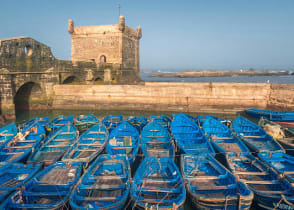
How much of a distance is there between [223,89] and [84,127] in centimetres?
1397

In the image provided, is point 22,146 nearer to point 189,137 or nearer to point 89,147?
point 89,147

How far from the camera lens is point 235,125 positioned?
42.3 feet

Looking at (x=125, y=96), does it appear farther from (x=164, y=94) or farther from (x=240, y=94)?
(x=240, y=94)

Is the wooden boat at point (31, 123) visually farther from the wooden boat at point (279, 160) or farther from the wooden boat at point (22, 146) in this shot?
the wooden boat at point (279, 160)

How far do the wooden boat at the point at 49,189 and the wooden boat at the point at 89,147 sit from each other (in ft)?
1.90

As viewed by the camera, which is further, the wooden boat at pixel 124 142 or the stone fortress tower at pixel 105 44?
the stone fortress tower at pixel 105 44

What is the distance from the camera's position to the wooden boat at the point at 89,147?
8.49m

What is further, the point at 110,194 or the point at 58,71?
the point at 58,71

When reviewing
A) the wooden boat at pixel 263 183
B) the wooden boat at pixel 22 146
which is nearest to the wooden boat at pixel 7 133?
the wooden boat at pixel 22 146

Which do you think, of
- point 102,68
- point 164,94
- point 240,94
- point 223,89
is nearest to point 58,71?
point 102,68

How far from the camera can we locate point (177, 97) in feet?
66.2

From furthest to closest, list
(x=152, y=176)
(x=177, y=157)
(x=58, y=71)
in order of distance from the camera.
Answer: (x=58, y=71), (x=177, y=157), (x=152, y=176)

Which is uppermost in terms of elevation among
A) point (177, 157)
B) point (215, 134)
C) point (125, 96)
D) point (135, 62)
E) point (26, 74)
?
point (135, 62)

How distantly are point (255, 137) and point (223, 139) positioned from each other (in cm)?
202
